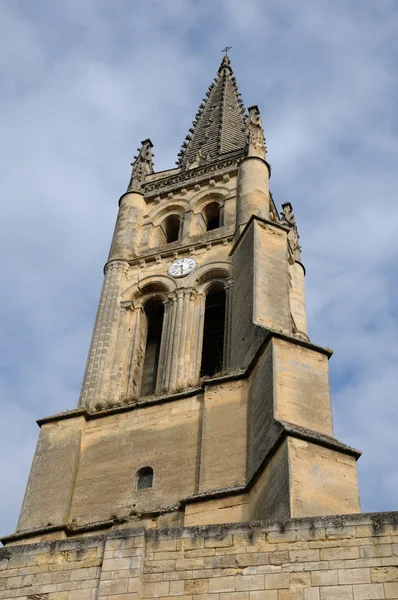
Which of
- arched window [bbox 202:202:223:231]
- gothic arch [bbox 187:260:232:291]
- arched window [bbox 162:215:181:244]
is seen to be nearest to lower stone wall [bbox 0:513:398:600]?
gothic arch [bbox 187:260:232:291]

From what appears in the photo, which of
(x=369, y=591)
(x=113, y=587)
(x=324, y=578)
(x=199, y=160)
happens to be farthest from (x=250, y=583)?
(x=199, y=160)

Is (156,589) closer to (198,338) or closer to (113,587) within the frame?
(113,587)

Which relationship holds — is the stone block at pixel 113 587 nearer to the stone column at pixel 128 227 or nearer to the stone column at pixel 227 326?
the stone column at pixel 227 326

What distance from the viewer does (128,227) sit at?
2488 cm

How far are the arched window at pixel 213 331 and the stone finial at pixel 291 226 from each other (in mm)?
4983

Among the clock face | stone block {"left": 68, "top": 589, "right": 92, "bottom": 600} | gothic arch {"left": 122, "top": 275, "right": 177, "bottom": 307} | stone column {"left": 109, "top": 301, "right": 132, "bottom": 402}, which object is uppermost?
the clock face

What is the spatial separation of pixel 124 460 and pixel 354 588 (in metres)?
9.35

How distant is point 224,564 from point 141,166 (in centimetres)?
1988

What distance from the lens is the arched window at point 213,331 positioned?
21.7 m

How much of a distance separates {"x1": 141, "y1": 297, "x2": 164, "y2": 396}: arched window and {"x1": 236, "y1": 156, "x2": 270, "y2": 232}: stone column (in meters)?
2.67

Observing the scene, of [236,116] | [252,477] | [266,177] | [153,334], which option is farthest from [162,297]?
[236,116]

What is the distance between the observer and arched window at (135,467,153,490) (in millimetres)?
17053

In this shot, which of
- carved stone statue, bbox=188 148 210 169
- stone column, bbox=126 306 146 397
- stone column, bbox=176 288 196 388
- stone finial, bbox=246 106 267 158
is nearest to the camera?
stone column, bbox=176 288 196 388

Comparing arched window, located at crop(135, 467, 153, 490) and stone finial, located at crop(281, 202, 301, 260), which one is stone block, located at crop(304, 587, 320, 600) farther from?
stone finial, located at crop(281, 202, 301, 260)
